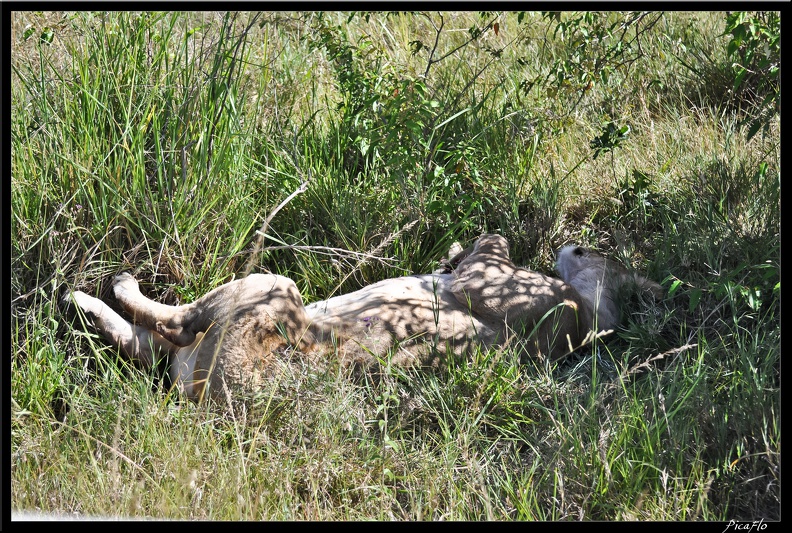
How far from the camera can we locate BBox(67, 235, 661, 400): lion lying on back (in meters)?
3.66

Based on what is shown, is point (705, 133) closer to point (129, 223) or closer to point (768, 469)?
point (768, 469)

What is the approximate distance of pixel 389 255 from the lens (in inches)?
179

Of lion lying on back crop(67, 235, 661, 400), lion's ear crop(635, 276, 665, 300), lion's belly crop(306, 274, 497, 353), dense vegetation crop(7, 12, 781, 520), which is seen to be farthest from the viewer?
lion's ear crop(635, 276, 665, 300)

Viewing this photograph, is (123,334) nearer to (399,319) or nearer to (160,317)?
(160,317)

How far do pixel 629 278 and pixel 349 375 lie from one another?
1731mm

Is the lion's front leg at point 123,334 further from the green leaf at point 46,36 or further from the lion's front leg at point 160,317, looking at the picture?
the green leaf at point 46,36

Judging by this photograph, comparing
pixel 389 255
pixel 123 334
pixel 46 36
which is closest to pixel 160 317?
pixel 123 334

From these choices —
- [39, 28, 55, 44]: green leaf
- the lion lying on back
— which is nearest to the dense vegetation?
[39, 28, 55, 44]: green leaf

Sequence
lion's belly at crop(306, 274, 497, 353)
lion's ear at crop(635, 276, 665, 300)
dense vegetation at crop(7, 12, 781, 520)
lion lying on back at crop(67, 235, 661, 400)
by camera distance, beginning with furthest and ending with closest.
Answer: lion's ear at crop(635, 276, 665, 300)
lion's belly at crop(306, 274, 497, 353)
lion lying on back at crop(67, 235, 661, 400)
dense vegetation at crop(7, 12, 781, 520)

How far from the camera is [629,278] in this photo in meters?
4.37

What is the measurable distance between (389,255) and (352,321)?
2.59 feet

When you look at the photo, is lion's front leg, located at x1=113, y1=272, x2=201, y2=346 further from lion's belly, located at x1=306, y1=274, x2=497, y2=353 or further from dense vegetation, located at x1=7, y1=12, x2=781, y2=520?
lion's belly, located at x1=306, y1=274, x2=497, y2=353

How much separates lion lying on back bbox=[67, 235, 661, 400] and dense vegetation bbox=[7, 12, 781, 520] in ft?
0.39
